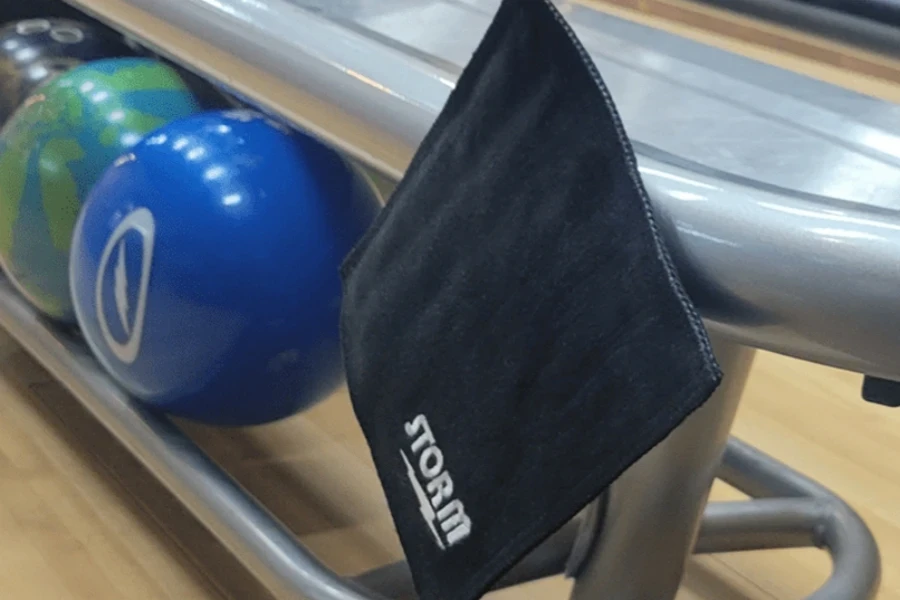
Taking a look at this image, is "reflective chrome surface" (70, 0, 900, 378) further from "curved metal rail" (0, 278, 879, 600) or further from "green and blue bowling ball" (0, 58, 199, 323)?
"curved metal rail" (0, 278, 879, 600)

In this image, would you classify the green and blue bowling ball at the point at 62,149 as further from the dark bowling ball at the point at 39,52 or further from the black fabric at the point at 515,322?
the black fabric at the point at 515,322

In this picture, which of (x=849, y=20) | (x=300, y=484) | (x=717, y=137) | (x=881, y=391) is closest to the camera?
(x=881, y=391)

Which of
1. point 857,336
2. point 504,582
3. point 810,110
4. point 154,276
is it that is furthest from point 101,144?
point 857,336

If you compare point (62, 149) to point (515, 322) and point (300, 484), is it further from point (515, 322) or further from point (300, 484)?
point (515, 322)

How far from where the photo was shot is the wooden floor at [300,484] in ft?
3.63

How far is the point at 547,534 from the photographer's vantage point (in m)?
0.53

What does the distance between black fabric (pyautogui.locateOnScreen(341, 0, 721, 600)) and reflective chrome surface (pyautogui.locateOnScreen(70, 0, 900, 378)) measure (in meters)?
0.04

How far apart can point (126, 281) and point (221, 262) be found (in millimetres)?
104

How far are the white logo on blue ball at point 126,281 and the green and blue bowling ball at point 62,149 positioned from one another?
155 millimetres

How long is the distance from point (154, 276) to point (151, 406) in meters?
0.17

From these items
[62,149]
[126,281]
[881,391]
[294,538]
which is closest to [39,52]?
[62,149]

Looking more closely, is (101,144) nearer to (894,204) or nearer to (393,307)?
(393,307)

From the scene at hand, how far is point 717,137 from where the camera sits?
2.10ft

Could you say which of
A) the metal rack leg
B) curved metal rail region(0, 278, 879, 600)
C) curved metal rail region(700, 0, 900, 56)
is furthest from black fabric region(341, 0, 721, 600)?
the metal rack leg
